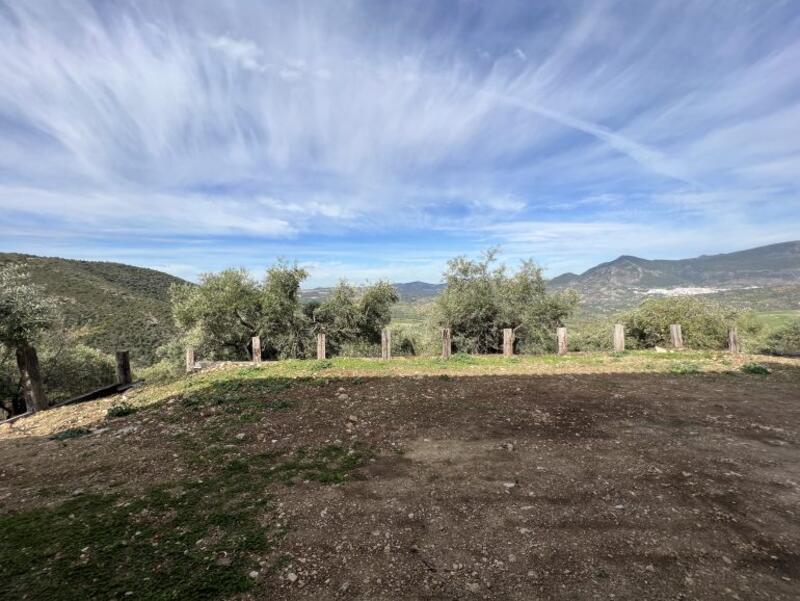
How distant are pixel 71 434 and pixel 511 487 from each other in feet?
32.4

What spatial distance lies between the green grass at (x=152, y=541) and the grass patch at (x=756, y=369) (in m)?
14.8

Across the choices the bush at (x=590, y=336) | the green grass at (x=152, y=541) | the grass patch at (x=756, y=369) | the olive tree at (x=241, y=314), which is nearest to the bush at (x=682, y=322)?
the bush at (x=590, y=336)

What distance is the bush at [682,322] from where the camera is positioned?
29.5m

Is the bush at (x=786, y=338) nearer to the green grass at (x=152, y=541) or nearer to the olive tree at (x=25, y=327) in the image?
the green grass at (x=152, y=541)

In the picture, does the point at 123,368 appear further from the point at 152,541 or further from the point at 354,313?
the point at 354,313

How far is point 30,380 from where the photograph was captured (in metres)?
12.8

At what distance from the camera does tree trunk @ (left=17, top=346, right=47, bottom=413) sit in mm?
12578

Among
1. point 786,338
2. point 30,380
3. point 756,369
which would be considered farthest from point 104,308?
point 786,338

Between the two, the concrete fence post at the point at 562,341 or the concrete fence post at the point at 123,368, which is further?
the concrete fence post at the point at 562,341

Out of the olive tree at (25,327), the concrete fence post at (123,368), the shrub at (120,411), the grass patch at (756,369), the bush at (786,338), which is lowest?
the bush at (786,338)

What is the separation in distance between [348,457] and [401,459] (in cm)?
95

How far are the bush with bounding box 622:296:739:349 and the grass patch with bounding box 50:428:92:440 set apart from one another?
34534 mm

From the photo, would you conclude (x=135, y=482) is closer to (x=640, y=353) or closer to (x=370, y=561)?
(x=370, y=561)

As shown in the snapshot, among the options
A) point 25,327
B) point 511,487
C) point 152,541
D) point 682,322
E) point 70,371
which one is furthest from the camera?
point 682,322
